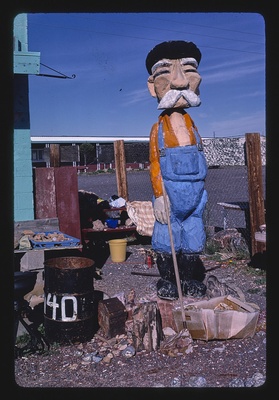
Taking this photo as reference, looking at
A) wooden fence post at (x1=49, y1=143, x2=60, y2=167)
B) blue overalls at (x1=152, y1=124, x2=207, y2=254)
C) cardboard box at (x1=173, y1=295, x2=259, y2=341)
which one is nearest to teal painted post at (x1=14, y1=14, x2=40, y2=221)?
wooden fence post at (x1=49, y1=143, x2=60, y2=167)

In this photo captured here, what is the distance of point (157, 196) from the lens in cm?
461

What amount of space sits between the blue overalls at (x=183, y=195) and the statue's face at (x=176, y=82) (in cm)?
35

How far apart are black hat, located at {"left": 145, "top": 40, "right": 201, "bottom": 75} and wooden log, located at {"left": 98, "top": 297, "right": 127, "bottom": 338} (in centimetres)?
272

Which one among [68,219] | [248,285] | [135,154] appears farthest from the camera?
[135,154]

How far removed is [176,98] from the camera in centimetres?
438

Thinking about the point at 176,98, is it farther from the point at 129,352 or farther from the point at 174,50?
the point at 129,352

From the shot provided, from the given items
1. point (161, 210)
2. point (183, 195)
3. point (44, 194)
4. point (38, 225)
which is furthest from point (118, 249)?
point (183, 195)

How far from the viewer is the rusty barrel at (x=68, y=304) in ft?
14.4

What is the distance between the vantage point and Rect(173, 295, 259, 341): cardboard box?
4316 millimetres

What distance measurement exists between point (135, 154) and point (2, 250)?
100ft

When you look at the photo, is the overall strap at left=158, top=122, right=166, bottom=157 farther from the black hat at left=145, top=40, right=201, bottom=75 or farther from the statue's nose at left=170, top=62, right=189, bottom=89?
the black hat at left=145, top=40, right=201, bottom=75
